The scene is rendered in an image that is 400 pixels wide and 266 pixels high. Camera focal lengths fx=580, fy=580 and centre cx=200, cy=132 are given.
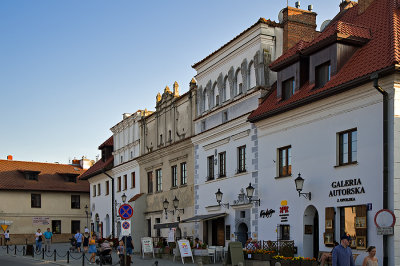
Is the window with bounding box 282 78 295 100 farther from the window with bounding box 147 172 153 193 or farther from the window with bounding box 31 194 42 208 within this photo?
the window with bounding box 31 194 42 208

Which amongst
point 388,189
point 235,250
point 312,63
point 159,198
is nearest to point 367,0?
point 312,63

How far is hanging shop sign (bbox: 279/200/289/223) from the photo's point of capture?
24.4m

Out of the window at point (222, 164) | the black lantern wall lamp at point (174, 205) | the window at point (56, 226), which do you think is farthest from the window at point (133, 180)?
the window at point (56, 226)

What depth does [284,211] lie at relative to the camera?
24.6 metres

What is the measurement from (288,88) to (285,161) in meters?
3.25

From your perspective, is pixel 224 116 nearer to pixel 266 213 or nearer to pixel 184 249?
pixel 266 213

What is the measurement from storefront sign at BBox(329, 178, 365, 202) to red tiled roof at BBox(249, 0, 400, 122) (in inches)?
132

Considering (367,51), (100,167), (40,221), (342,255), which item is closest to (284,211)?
(367,51)

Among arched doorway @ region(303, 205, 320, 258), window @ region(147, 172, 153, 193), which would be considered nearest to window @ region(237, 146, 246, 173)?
arched doorway @ region(303, 205, 320, 258)

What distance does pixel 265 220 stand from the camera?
85.9 feet

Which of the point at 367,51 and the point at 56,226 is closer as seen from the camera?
the point at 367,51

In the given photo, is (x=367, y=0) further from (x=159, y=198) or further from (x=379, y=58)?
(x=159, y=198)

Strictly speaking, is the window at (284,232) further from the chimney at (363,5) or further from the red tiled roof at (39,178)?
the red tiled roof at (39,178)

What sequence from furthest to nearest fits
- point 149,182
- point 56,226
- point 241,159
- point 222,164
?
point 56,226 → point 149,182 → point 222,164 → point 241,159
